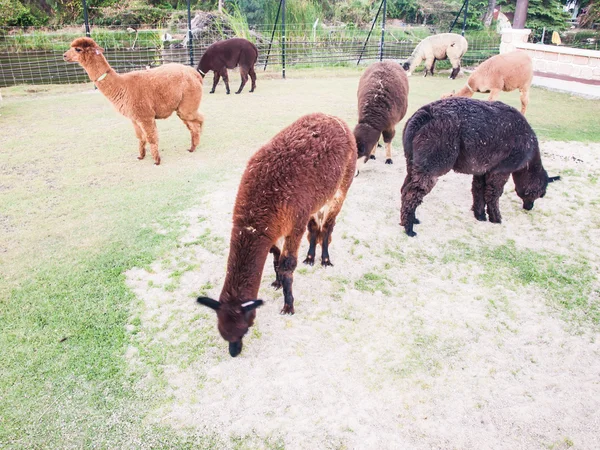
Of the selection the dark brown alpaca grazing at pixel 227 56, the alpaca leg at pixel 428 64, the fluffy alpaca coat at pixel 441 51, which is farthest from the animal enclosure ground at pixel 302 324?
the alpaca leg at pixel 428 64

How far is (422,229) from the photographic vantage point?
15.4ft

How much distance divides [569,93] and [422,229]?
912 centimetres

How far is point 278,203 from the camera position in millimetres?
2889

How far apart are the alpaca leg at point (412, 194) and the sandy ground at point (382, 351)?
168 mm

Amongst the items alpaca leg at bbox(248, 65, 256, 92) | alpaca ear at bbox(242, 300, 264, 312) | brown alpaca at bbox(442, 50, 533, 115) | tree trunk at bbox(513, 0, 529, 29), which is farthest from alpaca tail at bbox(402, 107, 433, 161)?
tree trunk at bbox(513, 0, 529, 29)

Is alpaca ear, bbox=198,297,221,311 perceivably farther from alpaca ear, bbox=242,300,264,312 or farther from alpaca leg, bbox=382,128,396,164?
alpaca leg, bbox=382,128,396,164

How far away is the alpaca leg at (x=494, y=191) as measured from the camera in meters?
4.60

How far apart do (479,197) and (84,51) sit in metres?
5.37

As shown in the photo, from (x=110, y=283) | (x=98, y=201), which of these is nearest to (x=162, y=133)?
(x=98, y=201)

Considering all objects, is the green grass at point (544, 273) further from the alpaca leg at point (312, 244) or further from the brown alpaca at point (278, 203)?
the brown alpaca at point (278, 203)

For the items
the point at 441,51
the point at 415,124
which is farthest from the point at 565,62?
the point at 415,124

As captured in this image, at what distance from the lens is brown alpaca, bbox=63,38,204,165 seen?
554 centimetres

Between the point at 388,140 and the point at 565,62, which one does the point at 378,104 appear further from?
the point at 565,62

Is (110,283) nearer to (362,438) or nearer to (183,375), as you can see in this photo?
(183,375)
